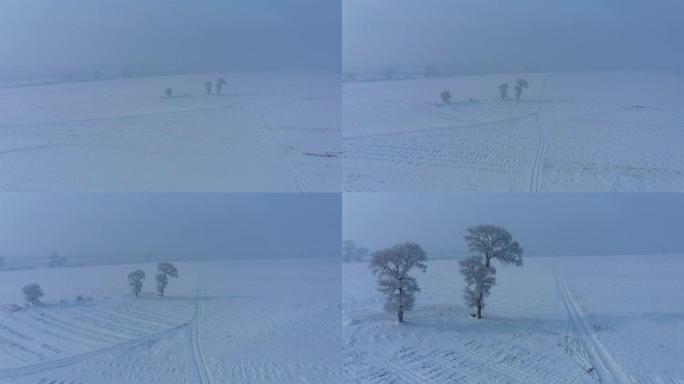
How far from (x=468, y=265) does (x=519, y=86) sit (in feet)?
3.81

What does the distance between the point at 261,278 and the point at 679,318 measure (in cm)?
259

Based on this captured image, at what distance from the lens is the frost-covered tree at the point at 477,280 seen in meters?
3.09

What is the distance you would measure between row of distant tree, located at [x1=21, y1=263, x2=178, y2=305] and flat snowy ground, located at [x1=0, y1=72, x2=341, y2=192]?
0.51 metres

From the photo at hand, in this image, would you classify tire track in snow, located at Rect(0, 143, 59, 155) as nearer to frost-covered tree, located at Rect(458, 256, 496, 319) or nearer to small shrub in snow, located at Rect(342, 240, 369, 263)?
small shrub in snow, located at Rect(342, 240, 369, 263)

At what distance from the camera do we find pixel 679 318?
3123 mm

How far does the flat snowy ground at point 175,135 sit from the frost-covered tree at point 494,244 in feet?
2.93

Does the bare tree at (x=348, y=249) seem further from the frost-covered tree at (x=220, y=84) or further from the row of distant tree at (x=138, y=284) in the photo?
the frost-covered tree at (x=220, y=84)

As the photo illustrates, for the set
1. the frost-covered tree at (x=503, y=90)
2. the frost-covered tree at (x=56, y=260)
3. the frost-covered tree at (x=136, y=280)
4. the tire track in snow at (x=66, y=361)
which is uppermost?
the frost-covered tree at (x=503, y=90)

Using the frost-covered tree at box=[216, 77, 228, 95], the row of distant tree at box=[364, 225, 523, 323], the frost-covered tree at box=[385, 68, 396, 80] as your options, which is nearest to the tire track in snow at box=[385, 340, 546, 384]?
the row of distant tree at box=[364, 225, 523, 323]

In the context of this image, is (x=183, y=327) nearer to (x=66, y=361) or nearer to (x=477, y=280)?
(x=66, y=361)

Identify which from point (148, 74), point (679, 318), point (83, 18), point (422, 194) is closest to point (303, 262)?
point (422, 194)

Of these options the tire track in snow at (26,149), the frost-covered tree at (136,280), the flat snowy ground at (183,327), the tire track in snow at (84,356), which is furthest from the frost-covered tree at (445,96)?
the tire track in snow at (26,149)

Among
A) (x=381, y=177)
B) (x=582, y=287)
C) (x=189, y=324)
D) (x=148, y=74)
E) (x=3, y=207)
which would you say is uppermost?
(x=148, y=74)

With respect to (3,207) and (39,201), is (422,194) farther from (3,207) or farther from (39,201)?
(3,207)
